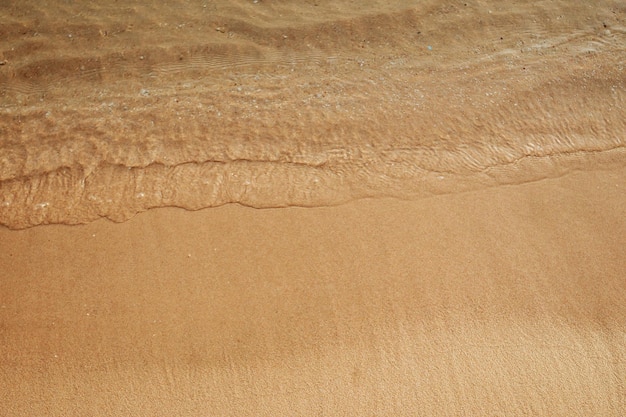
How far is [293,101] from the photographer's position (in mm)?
3355

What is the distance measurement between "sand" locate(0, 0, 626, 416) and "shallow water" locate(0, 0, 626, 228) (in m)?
0.01

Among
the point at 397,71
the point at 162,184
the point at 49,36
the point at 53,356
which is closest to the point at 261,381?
the point at 53,356

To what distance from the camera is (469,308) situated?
2389 millimetres

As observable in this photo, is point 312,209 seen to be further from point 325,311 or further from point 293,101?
point 293,101

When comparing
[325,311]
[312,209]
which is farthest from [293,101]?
[325,311]

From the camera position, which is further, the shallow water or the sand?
the shallow water

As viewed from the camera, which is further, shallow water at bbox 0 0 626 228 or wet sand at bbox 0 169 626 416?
shallow water at bbox 0 0 626 228

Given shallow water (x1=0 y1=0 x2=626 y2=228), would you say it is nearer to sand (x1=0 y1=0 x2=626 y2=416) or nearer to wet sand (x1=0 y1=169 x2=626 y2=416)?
sand (x1=0 y1=0 x2=626 y2=416)

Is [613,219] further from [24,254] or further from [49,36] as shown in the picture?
[49,36]

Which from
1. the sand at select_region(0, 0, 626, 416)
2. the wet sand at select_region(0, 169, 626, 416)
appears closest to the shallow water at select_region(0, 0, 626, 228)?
the sand at select_region(0, 0, 626, 416)

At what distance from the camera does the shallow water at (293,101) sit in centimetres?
289

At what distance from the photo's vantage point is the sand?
217cm

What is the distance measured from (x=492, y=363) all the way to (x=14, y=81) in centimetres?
306

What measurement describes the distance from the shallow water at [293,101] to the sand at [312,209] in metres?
0.01
